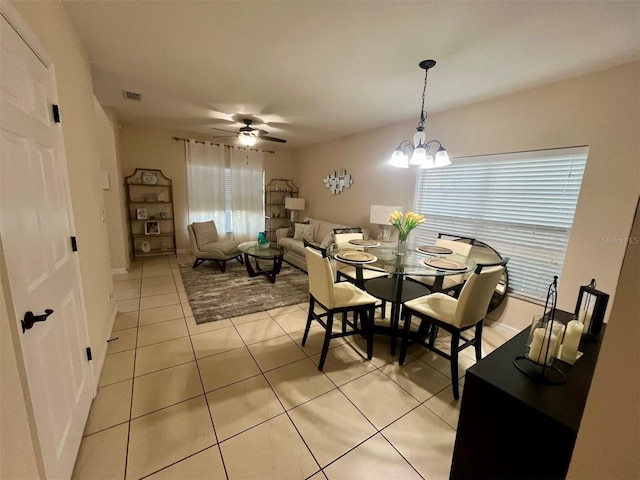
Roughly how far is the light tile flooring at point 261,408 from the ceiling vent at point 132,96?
2655mm

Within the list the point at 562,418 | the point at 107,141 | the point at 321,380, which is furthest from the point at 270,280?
the point at 562,418

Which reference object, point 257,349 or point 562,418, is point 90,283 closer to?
point 257,349

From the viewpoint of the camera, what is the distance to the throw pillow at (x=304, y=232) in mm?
5301

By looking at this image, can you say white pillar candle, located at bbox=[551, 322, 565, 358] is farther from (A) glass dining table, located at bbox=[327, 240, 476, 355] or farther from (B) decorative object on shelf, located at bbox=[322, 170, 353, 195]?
(B) decorative object on shelf, located at bbox=[322, 170, 353, 195]

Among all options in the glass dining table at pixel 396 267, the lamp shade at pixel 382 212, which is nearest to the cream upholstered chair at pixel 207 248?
the glass dining table at pixel 396 267

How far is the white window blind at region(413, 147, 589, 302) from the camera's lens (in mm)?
2443

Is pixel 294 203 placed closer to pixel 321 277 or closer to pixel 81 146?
pixel 321 277

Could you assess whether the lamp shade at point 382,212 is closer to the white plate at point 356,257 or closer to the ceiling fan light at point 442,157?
the white plate at point 356,257

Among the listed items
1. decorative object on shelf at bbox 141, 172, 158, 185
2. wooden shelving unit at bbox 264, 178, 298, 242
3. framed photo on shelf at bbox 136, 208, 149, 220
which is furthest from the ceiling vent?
wooden shelving unit at bbox 264, 178, 298, 242

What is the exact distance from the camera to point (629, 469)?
539mm

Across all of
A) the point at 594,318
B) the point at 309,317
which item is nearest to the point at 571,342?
the point at 594,318

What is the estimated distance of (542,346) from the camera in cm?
109

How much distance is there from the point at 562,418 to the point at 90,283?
2.78 m

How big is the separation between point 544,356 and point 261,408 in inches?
63.9
